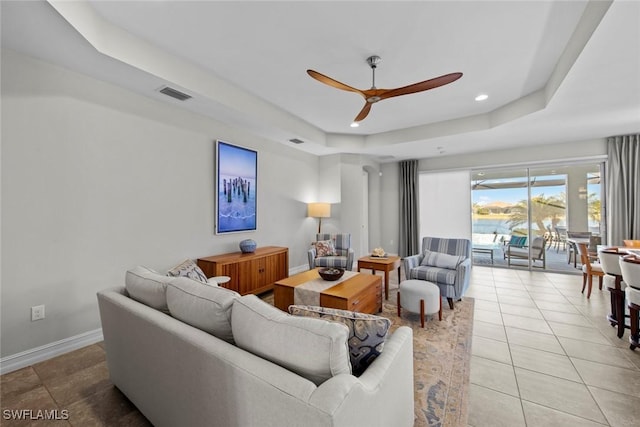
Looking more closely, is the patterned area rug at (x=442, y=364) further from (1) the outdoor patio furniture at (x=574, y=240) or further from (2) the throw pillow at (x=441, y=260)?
(1) the outdoor patio furniture at (x=574, y=240)

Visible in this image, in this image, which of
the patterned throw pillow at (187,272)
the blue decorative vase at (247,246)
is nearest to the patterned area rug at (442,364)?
the patterned throw pillow at (187,272)

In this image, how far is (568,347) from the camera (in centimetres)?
259

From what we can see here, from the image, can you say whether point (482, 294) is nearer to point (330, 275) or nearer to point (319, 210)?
point (330, 275)

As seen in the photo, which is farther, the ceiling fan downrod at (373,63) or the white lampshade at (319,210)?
the white lampshade at (319,210)

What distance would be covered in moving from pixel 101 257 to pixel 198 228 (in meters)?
1.16

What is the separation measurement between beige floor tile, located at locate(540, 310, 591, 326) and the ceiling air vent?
5.11m

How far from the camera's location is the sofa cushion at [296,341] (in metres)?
1.04

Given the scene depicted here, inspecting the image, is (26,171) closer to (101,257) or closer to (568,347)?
(101,257)

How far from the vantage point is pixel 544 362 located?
2359 millimetres

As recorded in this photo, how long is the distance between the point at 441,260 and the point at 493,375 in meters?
1.81

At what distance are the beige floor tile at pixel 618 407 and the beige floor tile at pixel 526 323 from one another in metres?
1.03

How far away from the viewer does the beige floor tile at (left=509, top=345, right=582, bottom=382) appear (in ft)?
7.21

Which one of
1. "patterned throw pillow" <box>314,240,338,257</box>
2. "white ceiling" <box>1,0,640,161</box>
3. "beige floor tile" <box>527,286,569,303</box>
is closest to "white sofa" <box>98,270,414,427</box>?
"white ceiling" <box>1,0,640,161</box>

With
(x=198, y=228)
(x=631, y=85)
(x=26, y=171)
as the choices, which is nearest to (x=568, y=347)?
(x=631, y=85)
